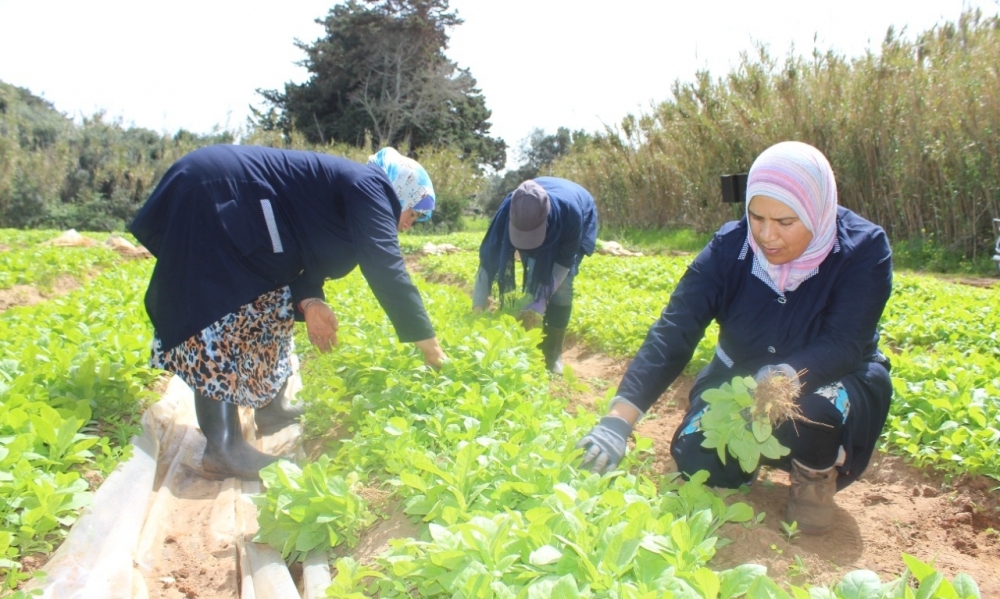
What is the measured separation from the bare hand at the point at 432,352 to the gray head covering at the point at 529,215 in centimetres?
148

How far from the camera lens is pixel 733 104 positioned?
37.2 ft

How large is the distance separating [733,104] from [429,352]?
10.0m

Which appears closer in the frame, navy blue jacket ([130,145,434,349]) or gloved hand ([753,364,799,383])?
gloved hand ([753,364,799,383])

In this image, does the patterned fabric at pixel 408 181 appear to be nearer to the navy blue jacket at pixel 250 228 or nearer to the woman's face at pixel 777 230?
the navy blue jacket at pixel 250 228

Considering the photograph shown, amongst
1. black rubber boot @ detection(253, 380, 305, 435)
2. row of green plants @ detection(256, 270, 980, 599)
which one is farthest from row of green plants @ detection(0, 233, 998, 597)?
black rubber boot @ detection(253, 380, 305, 435)

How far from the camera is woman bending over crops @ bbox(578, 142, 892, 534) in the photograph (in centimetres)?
212

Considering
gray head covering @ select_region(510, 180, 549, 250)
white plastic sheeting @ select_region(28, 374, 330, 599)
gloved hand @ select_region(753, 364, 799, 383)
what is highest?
gray head covering @ select_region(510, 180, 549, 250)

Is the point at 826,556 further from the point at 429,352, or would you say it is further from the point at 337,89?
the point at 337,89

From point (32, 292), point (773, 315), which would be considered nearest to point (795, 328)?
point (773, 315)

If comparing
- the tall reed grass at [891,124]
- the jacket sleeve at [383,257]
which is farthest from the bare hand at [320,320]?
the tall reed grass at [891,124]

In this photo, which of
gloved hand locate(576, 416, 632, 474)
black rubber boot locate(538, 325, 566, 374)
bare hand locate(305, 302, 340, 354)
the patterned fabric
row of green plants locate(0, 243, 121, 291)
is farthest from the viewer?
row of green plants locate(0, 243, 121, 291)

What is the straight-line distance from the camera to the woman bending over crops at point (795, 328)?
212cm

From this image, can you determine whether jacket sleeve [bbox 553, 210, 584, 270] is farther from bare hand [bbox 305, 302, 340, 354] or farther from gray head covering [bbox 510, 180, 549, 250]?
bare hand [bbox 305, 302, 340, 354]

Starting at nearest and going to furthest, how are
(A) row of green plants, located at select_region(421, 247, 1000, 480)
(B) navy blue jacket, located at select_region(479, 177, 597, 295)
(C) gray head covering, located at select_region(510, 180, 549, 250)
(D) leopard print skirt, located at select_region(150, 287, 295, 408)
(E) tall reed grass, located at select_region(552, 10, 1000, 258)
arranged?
(A) row of green plants, located at select_region(421, 247, 1000, 480)
(D) leopard print skirt, located at select_region(150, 287, 295, 408)
(C) gray head covering, located at select_region(510, 180, 549, 250)
(B) navy blue jacket, located at select_region(479, 177, 597, 295)
(E) tall reed grass, located at select_region(552, 10, 1000, 258)
